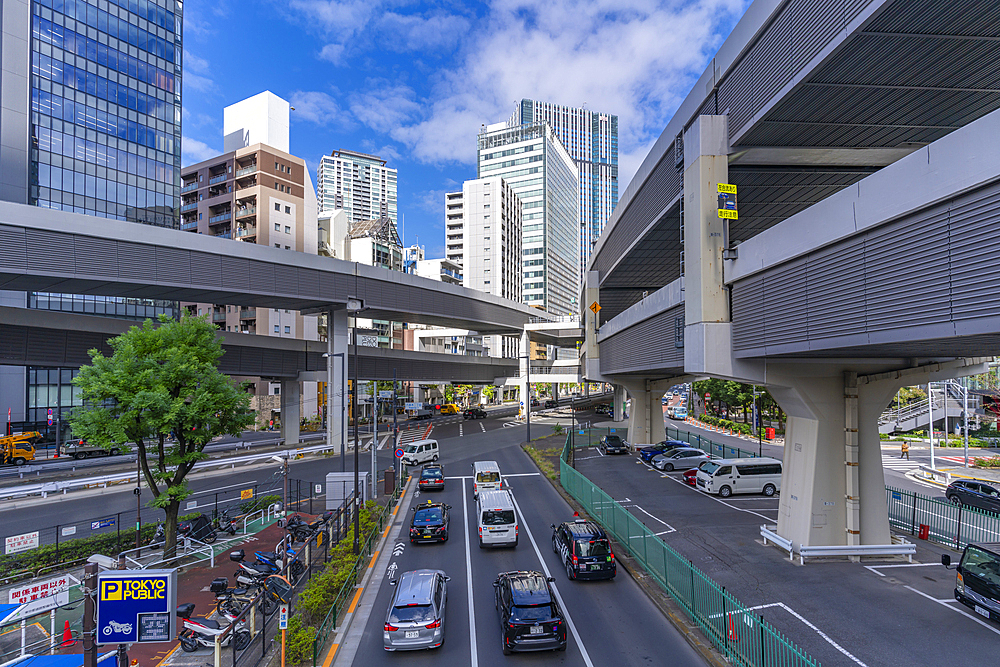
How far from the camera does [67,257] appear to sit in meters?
29.5

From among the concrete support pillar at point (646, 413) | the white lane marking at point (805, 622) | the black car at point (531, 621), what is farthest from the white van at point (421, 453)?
the white lane marking at point (805, 622)

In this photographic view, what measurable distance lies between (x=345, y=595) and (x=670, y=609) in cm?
907

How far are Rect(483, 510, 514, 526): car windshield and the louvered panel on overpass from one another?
9.14 meters

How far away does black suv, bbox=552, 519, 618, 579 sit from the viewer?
15922mm

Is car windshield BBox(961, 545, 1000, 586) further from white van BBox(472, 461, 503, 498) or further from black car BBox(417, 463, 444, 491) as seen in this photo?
black car BBox(417, 463, 444, 491)

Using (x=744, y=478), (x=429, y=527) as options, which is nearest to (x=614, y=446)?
(x=744, y=478)

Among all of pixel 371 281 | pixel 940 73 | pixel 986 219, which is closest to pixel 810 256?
pixel 986 219

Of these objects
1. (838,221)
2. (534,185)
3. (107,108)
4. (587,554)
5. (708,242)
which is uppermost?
(534,185)

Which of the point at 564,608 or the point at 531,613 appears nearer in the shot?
the point at 531,613

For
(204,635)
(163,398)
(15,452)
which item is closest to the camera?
(204,635)

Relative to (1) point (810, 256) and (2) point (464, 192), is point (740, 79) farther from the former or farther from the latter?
(2) point (464, 192)

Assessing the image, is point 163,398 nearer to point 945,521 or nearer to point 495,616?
point 495,616

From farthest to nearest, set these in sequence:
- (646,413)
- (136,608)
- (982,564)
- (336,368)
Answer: (646,413), (336,368), (982,564), (136,608)

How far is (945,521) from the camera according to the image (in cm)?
1925
